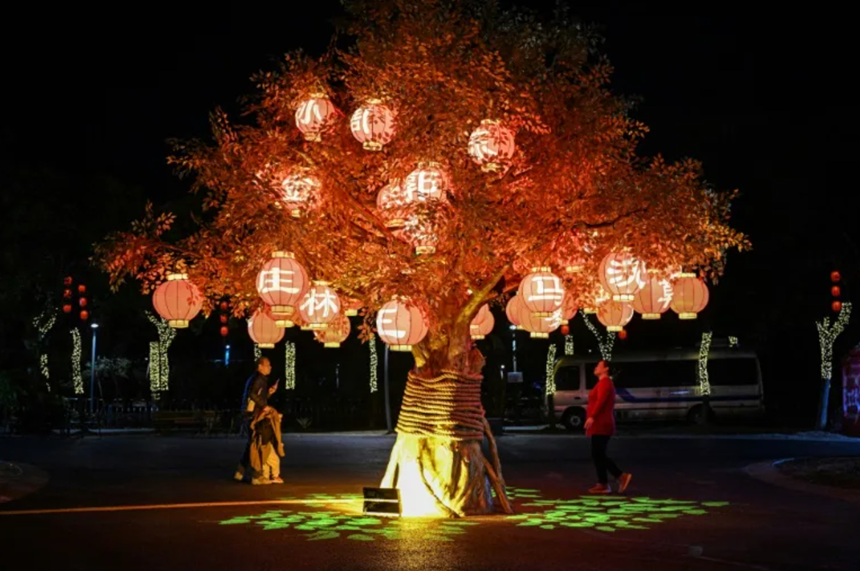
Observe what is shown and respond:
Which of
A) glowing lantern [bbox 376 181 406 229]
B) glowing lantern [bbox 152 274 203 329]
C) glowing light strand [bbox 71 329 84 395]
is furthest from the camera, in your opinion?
glowing light strand [bbox 71 329 84 395]

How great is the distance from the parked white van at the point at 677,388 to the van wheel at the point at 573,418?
0.04 m

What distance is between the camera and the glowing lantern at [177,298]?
1420 centimetres

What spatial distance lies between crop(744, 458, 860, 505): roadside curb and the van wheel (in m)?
18.1

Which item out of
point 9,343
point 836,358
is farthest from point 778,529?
point 9,343

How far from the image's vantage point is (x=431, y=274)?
12.7 meters

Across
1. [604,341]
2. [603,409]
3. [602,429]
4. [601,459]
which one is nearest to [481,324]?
[603,409]

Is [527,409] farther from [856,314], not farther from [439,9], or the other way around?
[439,9]

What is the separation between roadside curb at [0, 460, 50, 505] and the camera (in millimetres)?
14830

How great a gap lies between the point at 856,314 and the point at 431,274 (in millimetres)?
27579

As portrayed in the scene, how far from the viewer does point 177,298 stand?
1435cm

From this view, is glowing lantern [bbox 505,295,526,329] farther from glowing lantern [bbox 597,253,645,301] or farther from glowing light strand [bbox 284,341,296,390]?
glowing light strand [bbox 284,341,296,390]

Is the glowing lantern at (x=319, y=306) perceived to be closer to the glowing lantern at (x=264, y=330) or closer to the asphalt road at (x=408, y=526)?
the glowing lantern at (x=264, y=330)

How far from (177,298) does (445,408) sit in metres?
3.98

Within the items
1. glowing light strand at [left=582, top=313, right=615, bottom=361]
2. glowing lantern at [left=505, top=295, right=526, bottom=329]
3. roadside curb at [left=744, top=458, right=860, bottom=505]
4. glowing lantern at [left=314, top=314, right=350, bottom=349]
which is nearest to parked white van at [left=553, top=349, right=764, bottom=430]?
glowing light strand at [left=582, top=313, right=615, bottom=361]
